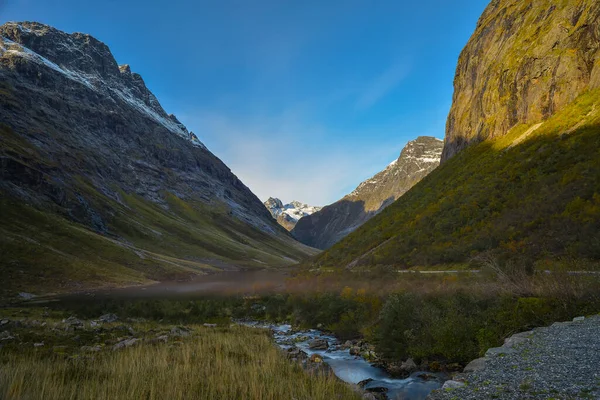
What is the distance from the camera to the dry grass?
8539 millimetres

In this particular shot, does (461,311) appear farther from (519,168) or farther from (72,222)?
(72,222)

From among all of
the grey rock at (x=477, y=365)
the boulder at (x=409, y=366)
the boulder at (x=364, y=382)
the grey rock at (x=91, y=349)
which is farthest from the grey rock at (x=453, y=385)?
the grey rock at (x=91, y=349)

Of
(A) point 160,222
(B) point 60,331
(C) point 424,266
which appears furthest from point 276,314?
(A) point 160,222

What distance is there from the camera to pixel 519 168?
141ft

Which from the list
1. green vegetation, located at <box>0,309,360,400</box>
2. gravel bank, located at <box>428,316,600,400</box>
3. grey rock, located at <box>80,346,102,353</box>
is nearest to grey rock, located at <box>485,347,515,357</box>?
gravel bank, located at <box>428,316,600,400</box>

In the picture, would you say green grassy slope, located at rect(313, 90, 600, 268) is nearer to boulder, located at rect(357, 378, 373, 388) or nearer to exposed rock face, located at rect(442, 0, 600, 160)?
exposed rock face, located at rect(442, 0, 600, 160)

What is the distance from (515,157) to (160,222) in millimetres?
166441

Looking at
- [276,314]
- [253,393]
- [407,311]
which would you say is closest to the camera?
[253,393]

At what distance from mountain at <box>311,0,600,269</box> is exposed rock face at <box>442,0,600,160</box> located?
201mm

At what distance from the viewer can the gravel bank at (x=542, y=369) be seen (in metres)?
7.90

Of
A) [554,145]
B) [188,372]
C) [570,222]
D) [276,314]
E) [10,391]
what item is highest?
[554,145]

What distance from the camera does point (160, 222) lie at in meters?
172

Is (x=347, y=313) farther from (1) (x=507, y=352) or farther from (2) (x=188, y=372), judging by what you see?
(2) (x=188, y=372)

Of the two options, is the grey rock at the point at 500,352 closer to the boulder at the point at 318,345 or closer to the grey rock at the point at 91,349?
the boulder at the point at 318,345
